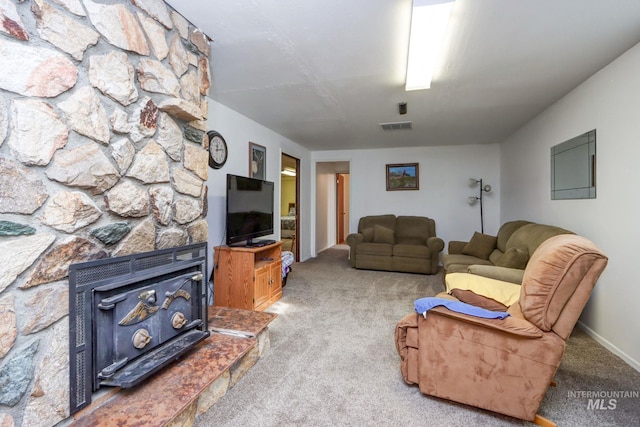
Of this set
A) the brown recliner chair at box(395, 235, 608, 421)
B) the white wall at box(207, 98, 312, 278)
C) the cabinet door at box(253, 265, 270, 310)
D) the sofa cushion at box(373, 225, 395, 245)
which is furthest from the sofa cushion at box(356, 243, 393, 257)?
the brown recliner chair at box(395, 235, 608, 421)

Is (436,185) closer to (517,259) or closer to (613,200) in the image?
(517,259)

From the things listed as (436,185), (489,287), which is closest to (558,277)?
(489,287)

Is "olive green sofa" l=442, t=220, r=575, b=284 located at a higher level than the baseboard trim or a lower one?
higher

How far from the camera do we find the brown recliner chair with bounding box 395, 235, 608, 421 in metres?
1.34

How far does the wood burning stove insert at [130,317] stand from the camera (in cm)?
122

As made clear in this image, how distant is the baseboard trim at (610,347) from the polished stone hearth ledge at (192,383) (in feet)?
8.37

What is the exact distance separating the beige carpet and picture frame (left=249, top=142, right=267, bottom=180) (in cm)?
190

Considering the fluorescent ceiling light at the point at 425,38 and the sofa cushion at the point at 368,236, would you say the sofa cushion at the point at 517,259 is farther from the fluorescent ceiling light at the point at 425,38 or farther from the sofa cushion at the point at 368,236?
the sofa cushion at the point at 368,236

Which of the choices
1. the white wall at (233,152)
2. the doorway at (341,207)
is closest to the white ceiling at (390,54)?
the white wall at (233,152)

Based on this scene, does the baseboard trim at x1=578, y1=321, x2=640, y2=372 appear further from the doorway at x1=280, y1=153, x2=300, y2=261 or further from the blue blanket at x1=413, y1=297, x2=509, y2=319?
the doorway at x1=280, y1=153, x2=300, y2=261

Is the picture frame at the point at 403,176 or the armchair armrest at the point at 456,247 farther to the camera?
the picture frame at the point at 403,176

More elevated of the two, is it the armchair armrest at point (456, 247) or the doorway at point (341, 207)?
the doorway at point (341, 207)

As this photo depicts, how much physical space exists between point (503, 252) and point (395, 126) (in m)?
2.18

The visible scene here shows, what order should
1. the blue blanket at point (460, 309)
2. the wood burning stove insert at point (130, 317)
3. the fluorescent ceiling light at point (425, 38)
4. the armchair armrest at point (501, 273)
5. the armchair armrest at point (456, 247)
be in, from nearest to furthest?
the wood burning stove insert at point (130, 317)
the blue blanket at point (460, 309)
the fluorescent ceiling light at point (425, 38)
the armchair armrest at point (501, 273)
the armchair armrest at point (456, 247)
